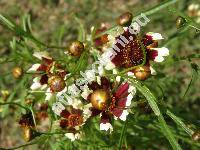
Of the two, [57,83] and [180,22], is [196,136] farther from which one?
[57,83]

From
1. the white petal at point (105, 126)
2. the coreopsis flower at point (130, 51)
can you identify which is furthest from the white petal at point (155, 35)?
the white petal at point (105, 126)

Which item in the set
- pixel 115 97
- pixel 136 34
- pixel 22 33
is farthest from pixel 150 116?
pixel 22 33

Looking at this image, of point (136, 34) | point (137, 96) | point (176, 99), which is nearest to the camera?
point (136, 34)

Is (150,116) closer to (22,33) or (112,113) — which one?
(112,113)

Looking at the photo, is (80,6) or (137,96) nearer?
(137,96)

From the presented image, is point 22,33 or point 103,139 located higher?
point 22,33

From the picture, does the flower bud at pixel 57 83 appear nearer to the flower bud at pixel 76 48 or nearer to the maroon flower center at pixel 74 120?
the flower bud at pixel 76 48

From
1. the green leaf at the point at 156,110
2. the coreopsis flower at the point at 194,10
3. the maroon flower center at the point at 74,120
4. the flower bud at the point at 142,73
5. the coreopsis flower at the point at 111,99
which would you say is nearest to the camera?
the green leaf at the point at 156,110

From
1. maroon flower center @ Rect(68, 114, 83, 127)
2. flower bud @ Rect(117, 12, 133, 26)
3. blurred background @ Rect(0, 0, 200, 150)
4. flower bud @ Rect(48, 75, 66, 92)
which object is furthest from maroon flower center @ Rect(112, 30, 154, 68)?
blurred background @ Rect(0, 0, 200, 150)

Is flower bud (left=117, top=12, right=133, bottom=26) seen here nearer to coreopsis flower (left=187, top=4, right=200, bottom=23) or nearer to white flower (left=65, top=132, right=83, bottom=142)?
white flower (left=65, top=132, right=83, bottom=142)
